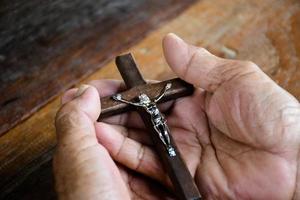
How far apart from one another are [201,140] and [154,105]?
161 millimetres

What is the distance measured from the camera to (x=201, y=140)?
1.32 metres

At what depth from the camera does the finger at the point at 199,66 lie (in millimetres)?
1293

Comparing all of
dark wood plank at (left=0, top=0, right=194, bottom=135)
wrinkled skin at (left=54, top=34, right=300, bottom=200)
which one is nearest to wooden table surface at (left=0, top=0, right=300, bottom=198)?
dark wood plank at (left=0, top=0, right=194, bottom=135)

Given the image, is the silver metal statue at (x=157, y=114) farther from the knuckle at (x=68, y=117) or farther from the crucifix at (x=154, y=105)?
the knuckle at (x=68, y=117)

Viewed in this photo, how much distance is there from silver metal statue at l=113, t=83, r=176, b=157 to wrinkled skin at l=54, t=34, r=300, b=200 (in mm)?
76

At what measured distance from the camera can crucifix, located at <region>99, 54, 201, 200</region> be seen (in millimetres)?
1164

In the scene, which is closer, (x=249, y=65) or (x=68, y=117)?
(x=68, y=117)

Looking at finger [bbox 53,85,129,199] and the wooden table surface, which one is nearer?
finger [bbox 53,85,129,199]

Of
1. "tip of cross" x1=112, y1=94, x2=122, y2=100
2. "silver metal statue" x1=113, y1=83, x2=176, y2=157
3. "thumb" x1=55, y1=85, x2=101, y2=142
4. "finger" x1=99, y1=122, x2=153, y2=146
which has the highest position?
"thumb" x1=55, y1=85, x2=101, y2=142

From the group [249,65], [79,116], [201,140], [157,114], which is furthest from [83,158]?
[249,65]

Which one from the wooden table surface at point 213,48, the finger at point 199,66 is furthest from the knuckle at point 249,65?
the wooden table surface at point 213,48

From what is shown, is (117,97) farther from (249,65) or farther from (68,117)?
(249,65)

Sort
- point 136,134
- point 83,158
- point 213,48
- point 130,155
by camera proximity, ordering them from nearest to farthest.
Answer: point 83,158
point 130,155
point 136,134
point 213,48

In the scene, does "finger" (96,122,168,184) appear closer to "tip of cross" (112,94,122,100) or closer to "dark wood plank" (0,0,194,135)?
"tip of cross" (112,94,122,100)
